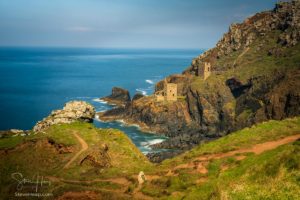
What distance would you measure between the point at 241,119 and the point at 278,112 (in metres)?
14.5

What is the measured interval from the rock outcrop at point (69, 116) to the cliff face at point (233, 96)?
59387 mm

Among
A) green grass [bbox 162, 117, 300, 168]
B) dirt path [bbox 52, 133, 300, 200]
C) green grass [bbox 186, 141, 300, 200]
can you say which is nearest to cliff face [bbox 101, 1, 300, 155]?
green grass [bbox 162, 117, 300, 168]

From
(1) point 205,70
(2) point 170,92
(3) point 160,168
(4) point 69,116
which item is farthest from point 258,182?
(1) point 205,70

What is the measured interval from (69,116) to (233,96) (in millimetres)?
99824

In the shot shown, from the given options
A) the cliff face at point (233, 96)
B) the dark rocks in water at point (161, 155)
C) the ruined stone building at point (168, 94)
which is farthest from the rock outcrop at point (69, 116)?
the ruined stone building at point (168, 94)

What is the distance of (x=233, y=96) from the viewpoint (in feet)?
433

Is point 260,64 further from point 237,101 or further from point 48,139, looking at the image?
point 48,139

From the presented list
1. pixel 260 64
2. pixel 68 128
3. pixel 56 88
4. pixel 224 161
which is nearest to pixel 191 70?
pixel 260 64

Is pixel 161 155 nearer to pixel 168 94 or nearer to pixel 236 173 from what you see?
pixel 168 94

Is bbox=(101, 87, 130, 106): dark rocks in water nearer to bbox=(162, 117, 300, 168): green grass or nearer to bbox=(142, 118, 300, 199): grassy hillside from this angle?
bbox=(162, 117, 300, 168): green grass

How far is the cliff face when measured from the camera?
350 ft

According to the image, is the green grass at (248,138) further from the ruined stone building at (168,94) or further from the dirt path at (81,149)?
the ruined stone building at (168,94)

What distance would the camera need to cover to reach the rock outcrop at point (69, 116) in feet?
137

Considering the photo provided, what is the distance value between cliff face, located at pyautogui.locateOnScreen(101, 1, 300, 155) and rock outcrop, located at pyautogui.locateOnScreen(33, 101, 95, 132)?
195ft
